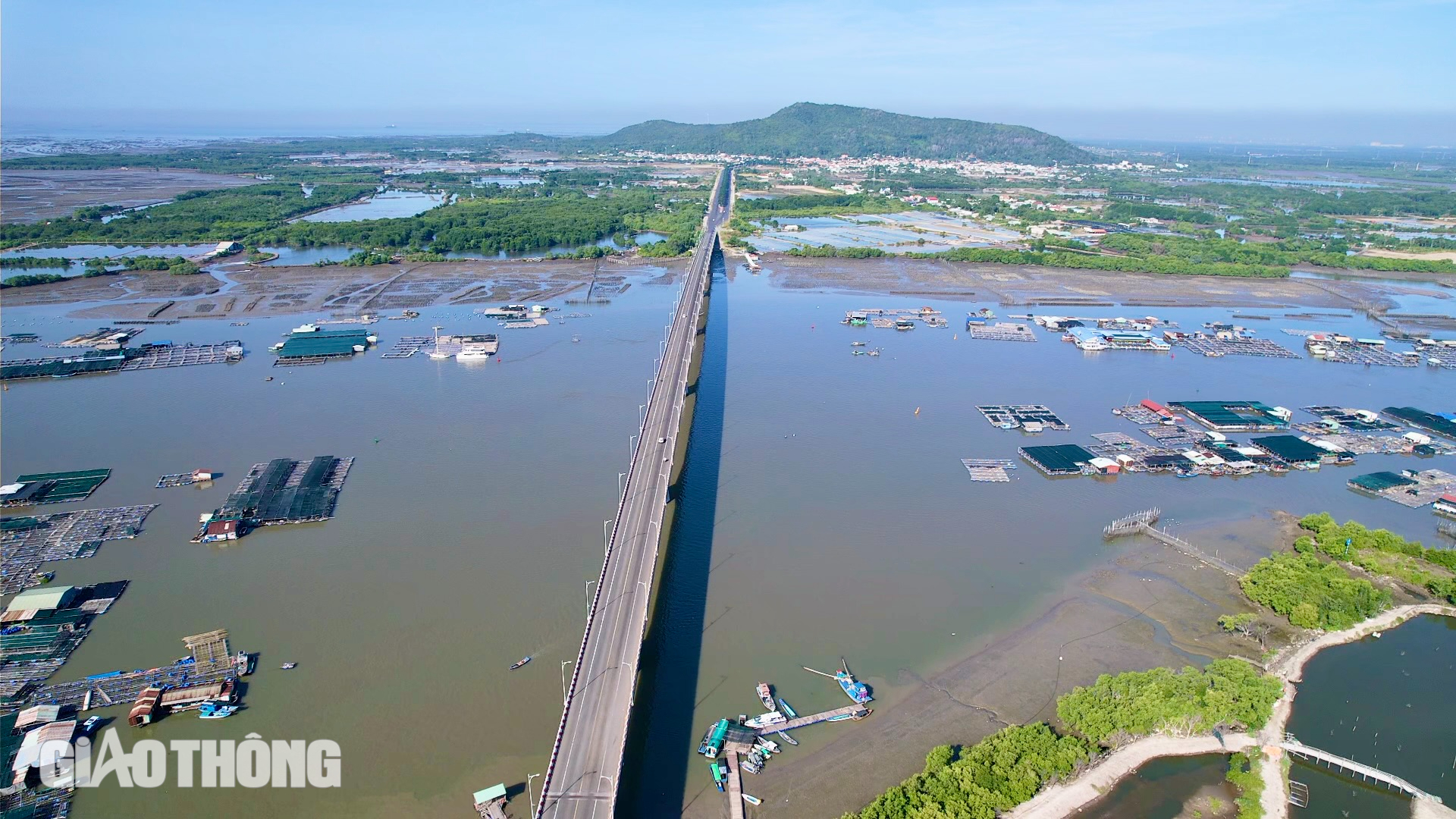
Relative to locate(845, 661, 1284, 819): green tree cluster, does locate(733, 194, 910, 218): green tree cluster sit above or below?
above

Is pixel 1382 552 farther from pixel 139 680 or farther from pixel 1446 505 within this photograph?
pixel 139 680

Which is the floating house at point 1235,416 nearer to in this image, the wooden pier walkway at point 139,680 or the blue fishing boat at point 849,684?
the blue fishing boat at point 849,684

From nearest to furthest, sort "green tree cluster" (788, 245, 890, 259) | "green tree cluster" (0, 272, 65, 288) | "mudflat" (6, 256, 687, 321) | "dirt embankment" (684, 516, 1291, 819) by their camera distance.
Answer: "dirt embankment" (684, 516, 1291, 819)
"mudflat" (6, 256, 687, 321)
"green tree cluster" (0, 272, 65, 288)
"green tree cluster" (788, 245, 890, 259)

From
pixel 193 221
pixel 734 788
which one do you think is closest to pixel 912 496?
pixel 734 788

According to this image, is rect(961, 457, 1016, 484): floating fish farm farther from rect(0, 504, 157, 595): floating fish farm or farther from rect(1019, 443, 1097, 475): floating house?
rect(0, 504, 157, 595): floating fish farm

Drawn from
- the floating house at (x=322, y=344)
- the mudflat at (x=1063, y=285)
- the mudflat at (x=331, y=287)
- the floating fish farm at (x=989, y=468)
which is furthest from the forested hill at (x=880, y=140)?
the floating fish farm at (x=989, y=468)

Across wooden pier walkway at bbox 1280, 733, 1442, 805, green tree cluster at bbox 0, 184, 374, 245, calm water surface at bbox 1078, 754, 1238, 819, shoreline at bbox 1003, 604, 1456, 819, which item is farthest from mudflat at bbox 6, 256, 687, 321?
wooden pier walkway at bbox 1280, 733, 1442, 805
